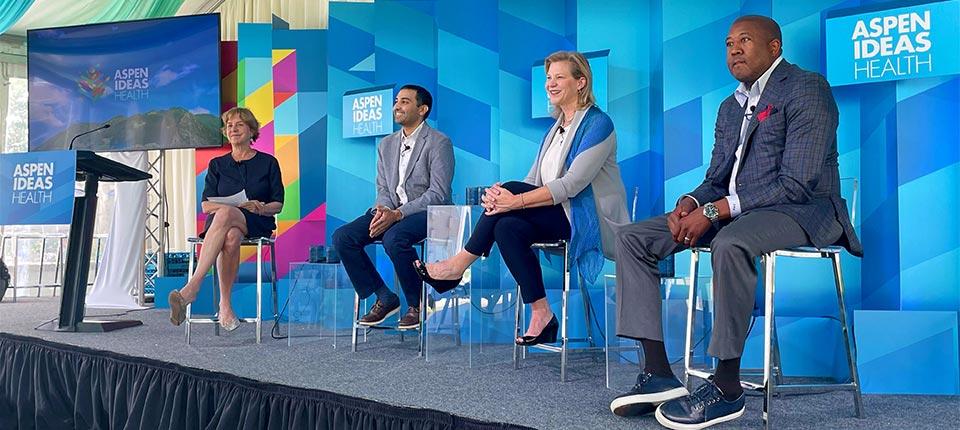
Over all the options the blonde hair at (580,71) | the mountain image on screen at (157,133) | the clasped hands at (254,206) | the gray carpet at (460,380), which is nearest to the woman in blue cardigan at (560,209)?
the blonde hair at (580,71)

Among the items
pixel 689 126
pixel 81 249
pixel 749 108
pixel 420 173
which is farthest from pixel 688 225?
pixel 81 249

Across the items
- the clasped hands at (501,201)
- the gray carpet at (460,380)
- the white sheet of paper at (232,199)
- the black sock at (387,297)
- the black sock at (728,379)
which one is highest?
the white sheet of paper at (232,199)

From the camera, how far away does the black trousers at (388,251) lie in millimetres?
3600

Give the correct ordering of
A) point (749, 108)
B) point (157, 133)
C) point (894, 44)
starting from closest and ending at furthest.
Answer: point (749, 108), point (894, 44), point (157, 133)

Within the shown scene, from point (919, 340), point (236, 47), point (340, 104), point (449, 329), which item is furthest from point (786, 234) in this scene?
point (236, 47)

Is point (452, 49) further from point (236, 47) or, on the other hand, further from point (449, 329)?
point (236, 47)

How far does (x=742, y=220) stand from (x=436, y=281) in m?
1.33

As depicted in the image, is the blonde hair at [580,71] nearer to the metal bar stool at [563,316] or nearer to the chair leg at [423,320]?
the metal bar stool at [563,316]

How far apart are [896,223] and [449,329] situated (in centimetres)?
174

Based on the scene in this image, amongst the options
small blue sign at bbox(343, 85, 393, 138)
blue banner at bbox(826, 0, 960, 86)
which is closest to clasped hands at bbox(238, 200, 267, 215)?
small blue sign at bbox(343, 85, 393, 138)

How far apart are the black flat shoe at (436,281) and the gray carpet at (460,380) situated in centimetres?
32

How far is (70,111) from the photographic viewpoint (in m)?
6.70

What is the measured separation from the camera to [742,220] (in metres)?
2.17

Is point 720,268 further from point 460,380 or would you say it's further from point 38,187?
point 38,187
